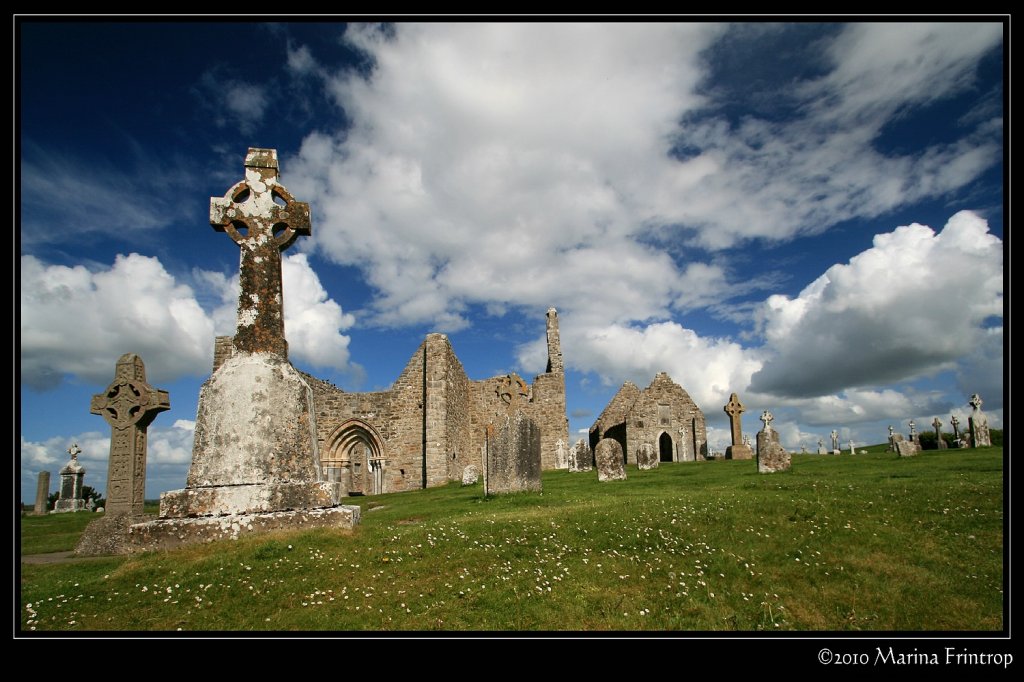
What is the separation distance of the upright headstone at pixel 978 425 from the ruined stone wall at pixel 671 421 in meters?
13.8

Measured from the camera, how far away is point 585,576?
18.2 ft

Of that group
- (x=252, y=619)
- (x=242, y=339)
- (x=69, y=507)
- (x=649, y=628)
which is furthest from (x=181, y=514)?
(x=69, y=507)

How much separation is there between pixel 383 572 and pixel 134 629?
2.18 m

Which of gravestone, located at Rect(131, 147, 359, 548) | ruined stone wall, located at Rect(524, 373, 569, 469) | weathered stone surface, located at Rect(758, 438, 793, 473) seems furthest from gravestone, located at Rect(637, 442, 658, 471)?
gravestone, located at Rect(131, 147, 359, 548)

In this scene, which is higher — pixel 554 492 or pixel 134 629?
pixel 134 629

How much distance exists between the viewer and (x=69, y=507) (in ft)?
75.6

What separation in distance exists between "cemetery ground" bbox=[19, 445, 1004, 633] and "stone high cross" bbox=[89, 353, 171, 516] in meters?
4.93

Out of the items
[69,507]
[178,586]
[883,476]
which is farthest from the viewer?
[69,507]

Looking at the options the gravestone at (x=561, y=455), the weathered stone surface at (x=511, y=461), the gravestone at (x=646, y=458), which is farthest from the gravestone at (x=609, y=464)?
the gravestone at (x=561, y=455)

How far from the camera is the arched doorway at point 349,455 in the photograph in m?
26.9

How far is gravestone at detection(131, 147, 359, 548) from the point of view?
6512 millimetres

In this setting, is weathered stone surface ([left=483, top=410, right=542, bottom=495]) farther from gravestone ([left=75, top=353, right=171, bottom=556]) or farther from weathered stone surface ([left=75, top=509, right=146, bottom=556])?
gravestone ([left=75, top=353, right=171, bottom=556])

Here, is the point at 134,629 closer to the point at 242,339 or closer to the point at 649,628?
the point at 242,339

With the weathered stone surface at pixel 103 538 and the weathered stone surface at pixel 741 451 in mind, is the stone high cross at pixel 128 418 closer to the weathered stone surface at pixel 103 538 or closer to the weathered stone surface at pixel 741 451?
the weathered stone surface at pixel 103 538
